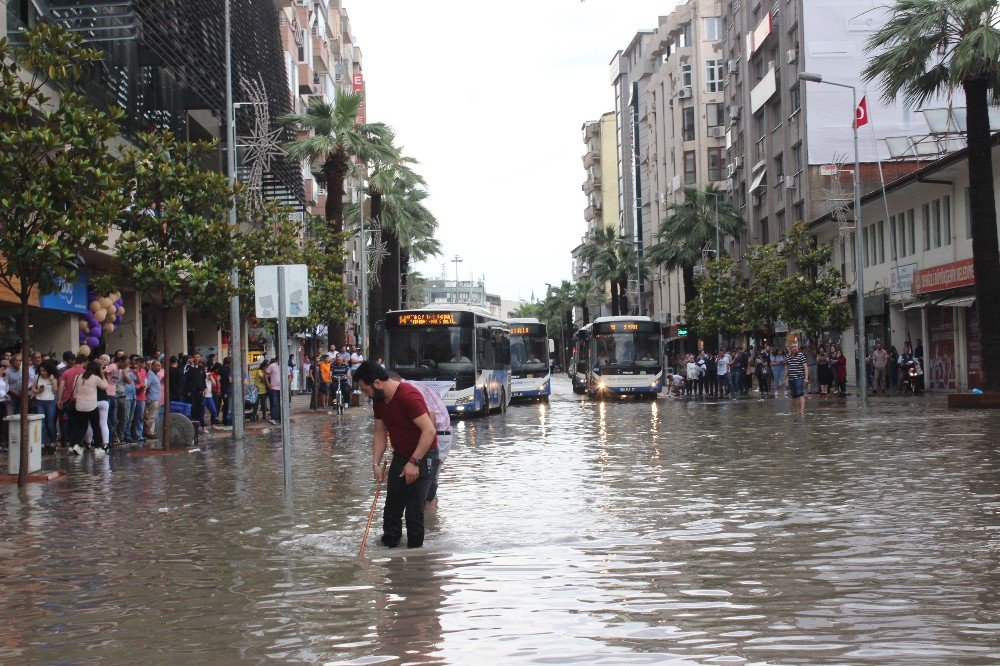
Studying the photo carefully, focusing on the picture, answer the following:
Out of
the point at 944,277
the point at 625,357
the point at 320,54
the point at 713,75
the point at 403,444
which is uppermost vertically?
the point at 713,75

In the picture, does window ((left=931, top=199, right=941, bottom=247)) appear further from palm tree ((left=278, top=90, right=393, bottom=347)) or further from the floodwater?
the floodwater

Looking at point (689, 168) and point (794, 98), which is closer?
point (794, 98)

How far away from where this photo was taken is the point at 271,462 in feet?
67.6

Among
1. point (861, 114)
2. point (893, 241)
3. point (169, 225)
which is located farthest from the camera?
point (893, 241)

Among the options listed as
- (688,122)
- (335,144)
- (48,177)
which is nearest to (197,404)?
(48,177)

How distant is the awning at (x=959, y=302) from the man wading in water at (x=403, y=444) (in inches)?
1254

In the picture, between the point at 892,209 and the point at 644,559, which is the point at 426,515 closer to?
the point at 644,559

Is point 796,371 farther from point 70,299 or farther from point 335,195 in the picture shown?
point 70,299

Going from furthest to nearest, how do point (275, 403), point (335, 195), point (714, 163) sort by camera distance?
1. point (714, 163)
2. point (335, 195)
3. point (275, 403)

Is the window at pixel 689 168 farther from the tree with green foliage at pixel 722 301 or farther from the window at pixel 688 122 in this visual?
the tree with green foliage at pixel 722 301

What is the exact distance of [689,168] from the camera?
94938 mm

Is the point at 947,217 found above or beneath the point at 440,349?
above

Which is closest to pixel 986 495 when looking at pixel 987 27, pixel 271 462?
pixel 271 462

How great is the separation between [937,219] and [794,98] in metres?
17.8
